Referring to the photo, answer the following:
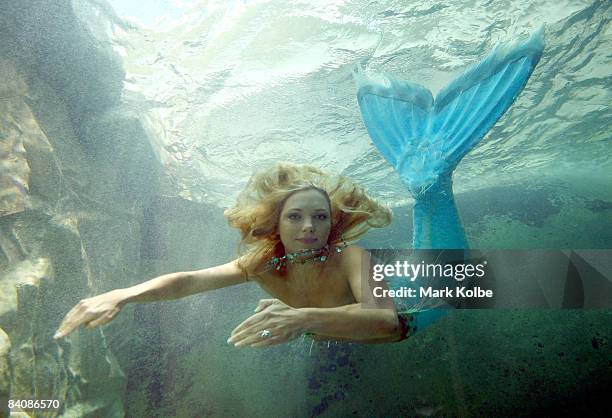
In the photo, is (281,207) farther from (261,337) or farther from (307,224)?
(261,337)

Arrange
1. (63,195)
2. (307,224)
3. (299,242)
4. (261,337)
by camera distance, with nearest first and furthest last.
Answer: (261,337)
(307,224)
(299,242)
(63,195)

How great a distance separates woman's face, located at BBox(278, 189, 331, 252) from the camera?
3365 mm

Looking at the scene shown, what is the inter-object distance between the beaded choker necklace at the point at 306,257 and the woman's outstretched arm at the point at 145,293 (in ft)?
1.35

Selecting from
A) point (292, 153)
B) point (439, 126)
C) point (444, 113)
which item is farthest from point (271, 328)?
point (292, 153)

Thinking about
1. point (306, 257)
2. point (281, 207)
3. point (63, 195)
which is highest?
point (63, 195)

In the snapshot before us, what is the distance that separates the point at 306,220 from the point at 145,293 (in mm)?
1536

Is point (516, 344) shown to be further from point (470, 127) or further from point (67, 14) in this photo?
point (67, 14)

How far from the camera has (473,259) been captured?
4379 mm

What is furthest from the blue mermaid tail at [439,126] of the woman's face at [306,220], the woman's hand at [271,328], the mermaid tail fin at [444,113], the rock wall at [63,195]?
the rock wall at [63,195]

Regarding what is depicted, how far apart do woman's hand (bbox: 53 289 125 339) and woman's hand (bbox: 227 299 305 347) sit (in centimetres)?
101

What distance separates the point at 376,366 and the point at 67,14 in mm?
10169

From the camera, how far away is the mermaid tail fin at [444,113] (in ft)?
17.8

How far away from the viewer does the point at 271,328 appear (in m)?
2.14

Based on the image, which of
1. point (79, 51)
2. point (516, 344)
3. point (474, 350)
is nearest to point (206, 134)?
point (79, 51)
